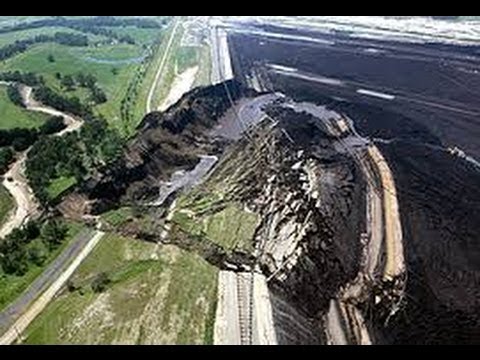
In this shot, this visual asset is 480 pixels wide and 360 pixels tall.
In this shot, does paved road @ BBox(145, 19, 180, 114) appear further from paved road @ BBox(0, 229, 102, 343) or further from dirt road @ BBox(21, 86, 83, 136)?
paved road @ BBox(0, 229, 102, 343)

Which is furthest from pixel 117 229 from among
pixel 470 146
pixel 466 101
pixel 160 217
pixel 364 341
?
→ pixel 466 101

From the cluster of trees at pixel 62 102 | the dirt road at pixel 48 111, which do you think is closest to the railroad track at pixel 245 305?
the dirt road at pixel 48 111

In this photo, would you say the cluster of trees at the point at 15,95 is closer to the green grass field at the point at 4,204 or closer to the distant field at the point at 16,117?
the distant field at the point at 16,117

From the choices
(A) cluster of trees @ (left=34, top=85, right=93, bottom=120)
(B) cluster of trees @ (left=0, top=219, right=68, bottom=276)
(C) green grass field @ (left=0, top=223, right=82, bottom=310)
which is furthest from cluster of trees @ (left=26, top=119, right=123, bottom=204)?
(C) green grass field @ (left=0, top=223, right=82, bottom=310)

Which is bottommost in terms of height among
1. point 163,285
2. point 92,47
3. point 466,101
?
point 92,47

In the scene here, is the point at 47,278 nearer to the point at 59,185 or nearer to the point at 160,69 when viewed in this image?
the point at 59,185
